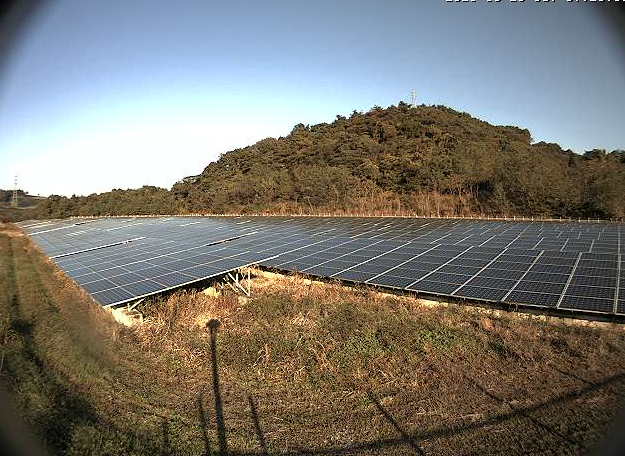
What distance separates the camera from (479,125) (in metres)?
50.6

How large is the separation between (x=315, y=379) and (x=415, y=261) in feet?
25.4

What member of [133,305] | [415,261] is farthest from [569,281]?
[133,305]

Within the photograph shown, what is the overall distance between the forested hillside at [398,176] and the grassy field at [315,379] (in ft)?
72.6

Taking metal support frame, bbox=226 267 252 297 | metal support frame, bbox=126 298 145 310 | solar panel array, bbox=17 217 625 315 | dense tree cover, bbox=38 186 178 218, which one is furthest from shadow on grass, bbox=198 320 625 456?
dense tree cover, bbox=38 186 178 218

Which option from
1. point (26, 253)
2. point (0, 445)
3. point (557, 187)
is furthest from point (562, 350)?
point (26, 253)

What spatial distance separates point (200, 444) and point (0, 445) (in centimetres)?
225

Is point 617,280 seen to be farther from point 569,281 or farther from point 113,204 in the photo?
point 113,204

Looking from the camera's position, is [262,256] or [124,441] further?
[262,256]

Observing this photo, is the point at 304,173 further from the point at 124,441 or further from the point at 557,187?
the point at 124,441

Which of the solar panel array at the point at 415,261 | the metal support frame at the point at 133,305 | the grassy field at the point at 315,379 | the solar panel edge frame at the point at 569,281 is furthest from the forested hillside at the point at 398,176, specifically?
the metal support frame at the point at 133,305

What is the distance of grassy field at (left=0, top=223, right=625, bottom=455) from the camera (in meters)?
4.33

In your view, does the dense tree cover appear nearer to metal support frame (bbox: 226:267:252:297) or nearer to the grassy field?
metal support frame (bbox: 226:267:252:297)

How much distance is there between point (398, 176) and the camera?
1451 inches

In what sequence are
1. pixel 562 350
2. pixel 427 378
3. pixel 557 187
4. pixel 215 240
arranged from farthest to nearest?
1. pixel 557 187
2. pixel 215 240
3. pixel 562 350
4. pixel 427 378
